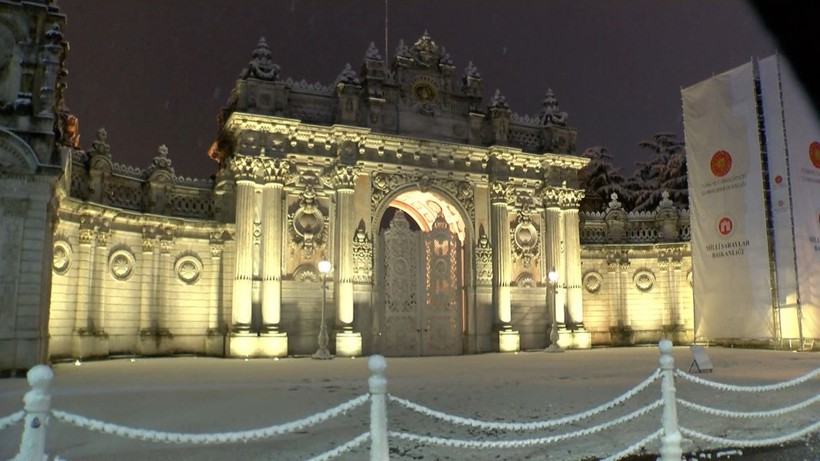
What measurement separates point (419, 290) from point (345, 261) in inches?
117

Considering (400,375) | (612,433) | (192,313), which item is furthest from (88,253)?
(612,433)

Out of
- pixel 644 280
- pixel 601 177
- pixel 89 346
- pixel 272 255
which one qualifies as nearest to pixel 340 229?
pixel 272 255

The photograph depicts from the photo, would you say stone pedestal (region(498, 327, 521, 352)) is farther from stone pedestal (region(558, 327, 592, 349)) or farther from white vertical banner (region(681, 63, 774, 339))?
white vertical banner (region(681, 63, 774, 339))

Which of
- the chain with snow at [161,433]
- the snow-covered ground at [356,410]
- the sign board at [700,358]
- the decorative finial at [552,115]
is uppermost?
the decorative finial at [552,115]

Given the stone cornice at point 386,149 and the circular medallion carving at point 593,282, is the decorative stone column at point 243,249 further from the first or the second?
the circular medallion carving at point 593,282

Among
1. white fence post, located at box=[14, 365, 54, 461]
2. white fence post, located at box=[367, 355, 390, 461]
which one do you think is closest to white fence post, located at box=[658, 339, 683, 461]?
white fence post, located at box=[367, 355, 390, 461]

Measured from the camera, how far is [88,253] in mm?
19750

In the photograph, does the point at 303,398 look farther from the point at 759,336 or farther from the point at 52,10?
the point at 759,336

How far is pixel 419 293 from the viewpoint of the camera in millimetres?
23656

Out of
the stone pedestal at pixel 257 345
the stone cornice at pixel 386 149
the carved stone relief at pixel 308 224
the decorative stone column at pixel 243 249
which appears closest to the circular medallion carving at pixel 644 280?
the stone cornice at pixel 386 149

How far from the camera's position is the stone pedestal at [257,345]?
67.4 ft

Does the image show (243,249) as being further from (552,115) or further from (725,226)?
(725,226)

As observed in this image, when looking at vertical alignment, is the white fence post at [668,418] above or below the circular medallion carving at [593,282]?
below

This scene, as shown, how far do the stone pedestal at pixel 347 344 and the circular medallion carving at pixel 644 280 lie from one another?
13.1m
